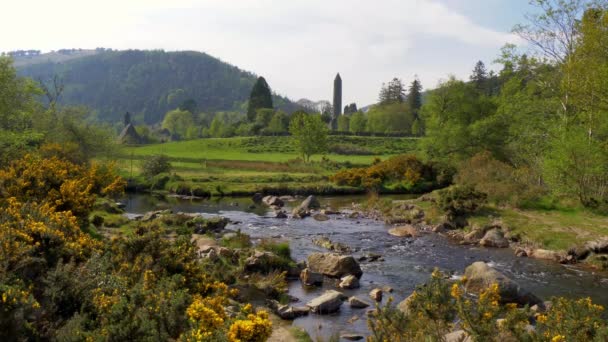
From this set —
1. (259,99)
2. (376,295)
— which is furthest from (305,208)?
(259,99)

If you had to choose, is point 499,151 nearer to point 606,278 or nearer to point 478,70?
point 606,278

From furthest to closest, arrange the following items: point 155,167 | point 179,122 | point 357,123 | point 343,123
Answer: point 179,122 < point 343,123 < point 357,123 < point 155,167

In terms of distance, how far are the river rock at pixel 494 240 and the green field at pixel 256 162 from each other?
24238mm

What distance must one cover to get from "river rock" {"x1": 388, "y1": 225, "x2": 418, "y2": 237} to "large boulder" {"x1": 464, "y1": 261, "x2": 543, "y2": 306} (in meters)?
10.7

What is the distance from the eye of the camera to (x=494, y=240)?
89.2 feet

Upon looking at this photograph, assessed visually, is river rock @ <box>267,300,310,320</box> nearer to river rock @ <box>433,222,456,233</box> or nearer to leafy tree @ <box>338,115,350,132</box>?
river rock @ <box>433,222,456,233</box>

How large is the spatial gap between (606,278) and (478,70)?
102625 mm

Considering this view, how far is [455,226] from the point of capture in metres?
31.6

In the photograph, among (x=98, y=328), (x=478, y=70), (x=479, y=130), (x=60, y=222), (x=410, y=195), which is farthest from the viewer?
(x=478, y=70)

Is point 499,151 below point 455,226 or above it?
above

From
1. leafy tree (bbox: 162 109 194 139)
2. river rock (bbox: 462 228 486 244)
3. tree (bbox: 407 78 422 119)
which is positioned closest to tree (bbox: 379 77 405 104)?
tree (bbox: 407 78 422 119)

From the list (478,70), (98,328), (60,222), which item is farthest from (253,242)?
(478,70)

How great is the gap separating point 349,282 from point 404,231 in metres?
11.9

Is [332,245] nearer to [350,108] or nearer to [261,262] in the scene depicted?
[261,262]
